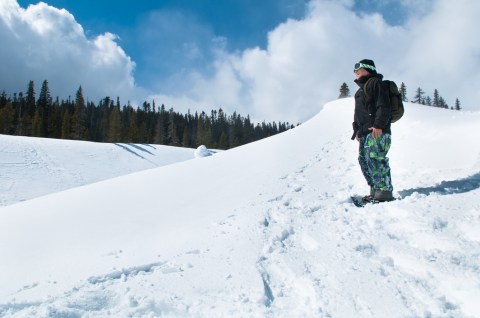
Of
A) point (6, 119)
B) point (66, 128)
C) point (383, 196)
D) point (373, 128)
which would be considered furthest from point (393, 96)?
point (6, 119)

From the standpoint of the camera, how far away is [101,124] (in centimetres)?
8725

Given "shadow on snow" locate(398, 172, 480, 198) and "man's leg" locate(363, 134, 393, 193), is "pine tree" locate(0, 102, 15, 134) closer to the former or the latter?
"man's leg" locate(363, 134, 393, 193)

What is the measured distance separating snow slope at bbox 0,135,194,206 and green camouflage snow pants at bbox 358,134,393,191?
1964 cm

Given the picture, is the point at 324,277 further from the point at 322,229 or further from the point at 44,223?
the point at 44,223

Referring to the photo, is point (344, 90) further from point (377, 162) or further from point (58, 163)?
point (377, 162)

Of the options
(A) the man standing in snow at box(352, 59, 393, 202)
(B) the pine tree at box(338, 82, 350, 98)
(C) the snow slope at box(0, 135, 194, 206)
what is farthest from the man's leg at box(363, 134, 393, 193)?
(B) the pine tree at box(338, 82, 350, 98)

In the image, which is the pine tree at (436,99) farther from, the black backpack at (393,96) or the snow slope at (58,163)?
the black backpack at (393,96)

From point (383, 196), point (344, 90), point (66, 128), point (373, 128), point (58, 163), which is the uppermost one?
point (344, 90)

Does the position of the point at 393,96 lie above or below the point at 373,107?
above

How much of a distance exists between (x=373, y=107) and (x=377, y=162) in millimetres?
804

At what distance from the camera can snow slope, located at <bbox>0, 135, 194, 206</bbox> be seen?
826 inches

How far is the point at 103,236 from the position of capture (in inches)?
170

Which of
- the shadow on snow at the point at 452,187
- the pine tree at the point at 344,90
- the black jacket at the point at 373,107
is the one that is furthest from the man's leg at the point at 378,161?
the pine tree at the point at 344,90

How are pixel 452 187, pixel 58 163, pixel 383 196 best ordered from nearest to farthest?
1. pixel 383 196
2. pixel 452 187
3. pixel 58 163
